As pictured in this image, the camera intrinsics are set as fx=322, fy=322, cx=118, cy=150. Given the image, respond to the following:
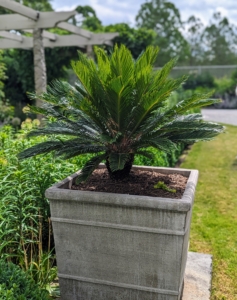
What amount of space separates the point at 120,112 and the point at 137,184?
0.58 meters

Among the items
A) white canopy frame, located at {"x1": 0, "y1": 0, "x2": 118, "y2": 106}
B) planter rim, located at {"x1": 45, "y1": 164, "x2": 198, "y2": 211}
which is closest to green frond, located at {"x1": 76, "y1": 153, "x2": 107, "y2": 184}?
planter rim, located at {"x1": 45, "y1": 164, "x2": 198, "y2": 211}

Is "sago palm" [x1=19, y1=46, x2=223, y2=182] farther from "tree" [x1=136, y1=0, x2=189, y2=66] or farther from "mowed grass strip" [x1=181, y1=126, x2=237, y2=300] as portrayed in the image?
"tree" [x1=136, y1=0, x2=189, y2=66]

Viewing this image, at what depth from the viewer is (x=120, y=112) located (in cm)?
219

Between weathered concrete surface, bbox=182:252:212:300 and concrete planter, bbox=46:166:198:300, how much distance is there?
392 millimetres

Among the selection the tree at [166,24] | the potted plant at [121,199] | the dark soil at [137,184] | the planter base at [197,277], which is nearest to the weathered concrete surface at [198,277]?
the planter base at [197,277]

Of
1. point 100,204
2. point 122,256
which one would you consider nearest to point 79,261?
point 122,256

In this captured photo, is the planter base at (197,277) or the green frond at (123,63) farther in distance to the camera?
the planter base at (197,277)

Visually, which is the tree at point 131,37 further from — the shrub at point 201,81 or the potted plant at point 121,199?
the potted plant at point 121,199

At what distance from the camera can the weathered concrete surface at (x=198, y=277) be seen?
248cm

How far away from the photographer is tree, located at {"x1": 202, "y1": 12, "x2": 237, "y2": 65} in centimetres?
3859

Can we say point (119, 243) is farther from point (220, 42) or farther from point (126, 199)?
point (220, 42)

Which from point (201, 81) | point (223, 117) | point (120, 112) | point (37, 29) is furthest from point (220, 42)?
point (120, 112)

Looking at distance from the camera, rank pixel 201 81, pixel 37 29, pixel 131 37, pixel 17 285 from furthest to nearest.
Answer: pixel 201 81 → pixel 131 37 → pixel 37 29 → pixel 17 285

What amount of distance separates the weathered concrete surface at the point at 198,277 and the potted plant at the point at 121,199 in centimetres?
36
